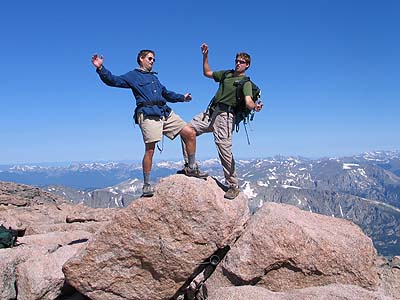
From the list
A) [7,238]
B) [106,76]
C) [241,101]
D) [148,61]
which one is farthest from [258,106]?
[7,238]

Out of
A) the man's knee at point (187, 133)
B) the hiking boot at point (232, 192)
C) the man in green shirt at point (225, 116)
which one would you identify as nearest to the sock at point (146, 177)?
the man in green shirt at point (225, 116)

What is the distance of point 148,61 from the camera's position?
1340cm

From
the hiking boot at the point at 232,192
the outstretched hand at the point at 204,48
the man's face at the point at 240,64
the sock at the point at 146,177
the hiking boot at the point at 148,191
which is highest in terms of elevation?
the outstretched hand at the point at 204,48

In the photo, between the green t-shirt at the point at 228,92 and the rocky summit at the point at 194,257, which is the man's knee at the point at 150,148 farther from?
the green t-shirt at the point at 228,92

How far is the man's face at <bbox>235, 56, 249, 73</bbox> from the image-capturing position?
13.5 metres

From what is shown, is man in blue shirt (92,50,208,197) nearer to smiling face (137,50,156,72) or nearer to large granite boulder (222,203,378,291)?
smiling face (137,50,156,72)

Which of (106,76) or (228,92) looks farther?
(228,92)

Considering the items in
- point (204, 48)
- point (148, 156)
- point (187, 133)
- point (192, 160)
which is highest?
point (204, 48)

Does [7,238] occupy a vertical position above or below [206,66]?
below

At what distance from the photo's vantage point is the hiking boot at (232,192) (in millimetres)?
13735

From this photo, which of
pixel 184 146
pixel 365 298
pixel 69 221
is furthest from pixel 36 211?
pixel 365 298

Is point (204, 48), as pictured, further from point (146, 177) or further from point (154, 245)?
point (154, 245)

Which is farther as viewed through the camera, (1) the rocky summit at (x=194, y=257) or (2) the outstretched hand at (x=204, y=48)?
(2) the outstretched hand at (x=204, y=48)

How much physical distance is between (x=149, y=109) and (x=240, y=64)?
3.63m
